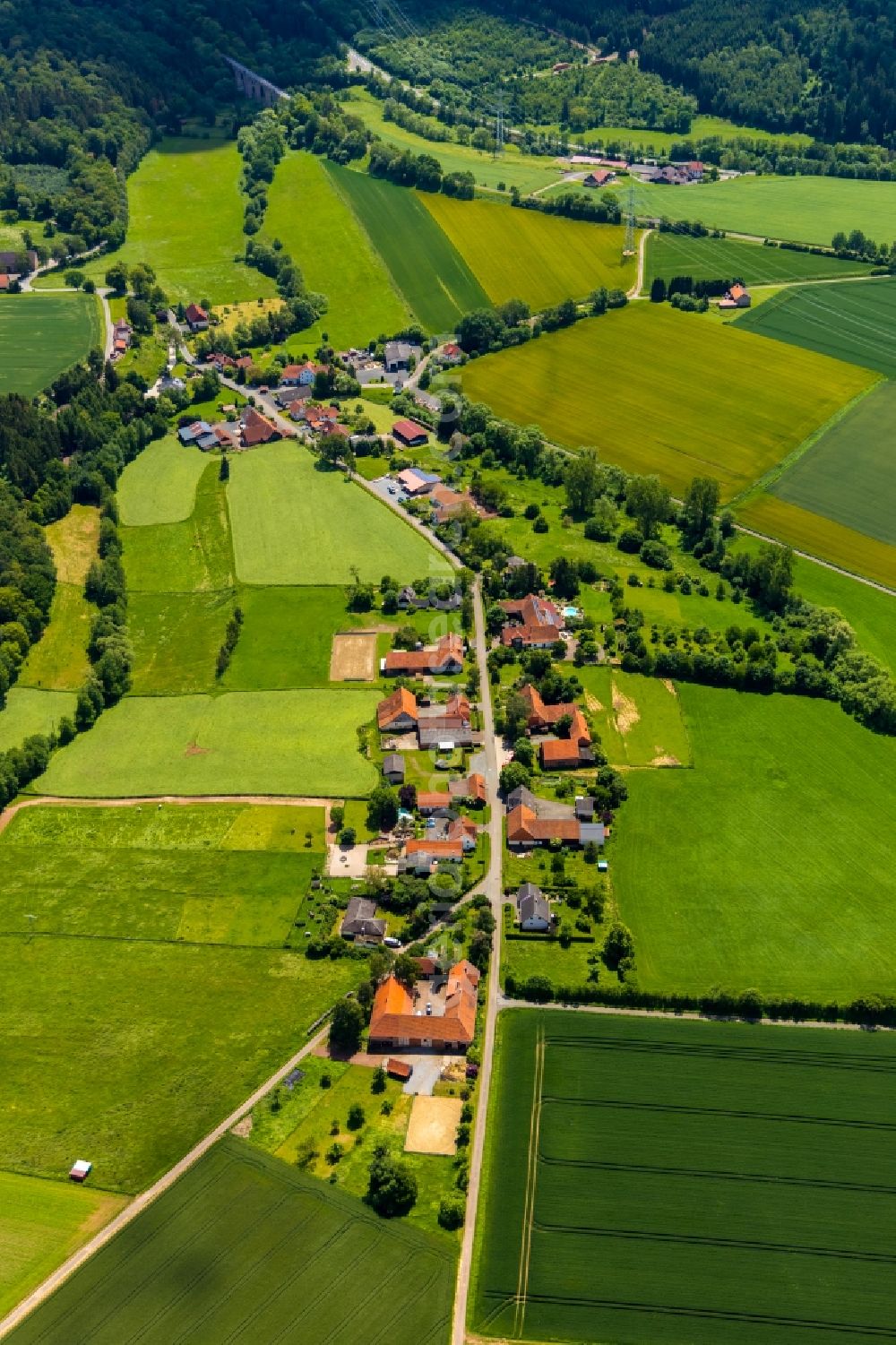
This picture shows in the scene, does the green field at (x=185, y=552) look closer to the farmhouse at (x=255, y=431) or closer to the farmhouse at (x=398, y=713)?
the farmhouse at (x=255, y=431)

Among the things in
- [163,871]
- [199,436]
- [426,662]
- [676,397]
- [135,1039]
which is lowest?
[135,1039]

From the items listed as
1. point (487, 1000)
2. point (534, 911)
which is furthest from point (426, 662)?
point (487, 1000)

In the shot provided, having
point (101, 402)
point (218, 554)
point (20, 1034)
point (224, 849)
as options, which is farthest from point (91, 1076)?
point (101, 402)

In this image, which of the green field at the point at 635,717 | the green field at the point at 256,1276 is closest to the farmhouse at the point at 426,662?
the green field at the point at 635,717

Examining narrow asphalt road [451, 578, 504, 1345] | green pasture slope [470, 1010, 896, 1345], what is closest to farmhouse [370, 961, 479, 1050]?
narrow asphalt road [451, 578, 504, 1345]

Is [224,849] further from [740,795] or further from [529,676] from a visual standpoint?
[740,795]

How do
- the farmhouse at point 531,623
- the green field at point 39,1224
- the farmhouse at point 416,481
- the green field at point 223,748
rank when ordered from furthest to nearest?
the farmhouse at point 416,481, the farmhouse at point 531,623, the green field at point 223,748, the green field at point 39,1224

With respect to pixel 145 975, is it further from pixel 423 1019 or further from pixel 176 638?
pixel 176 638
